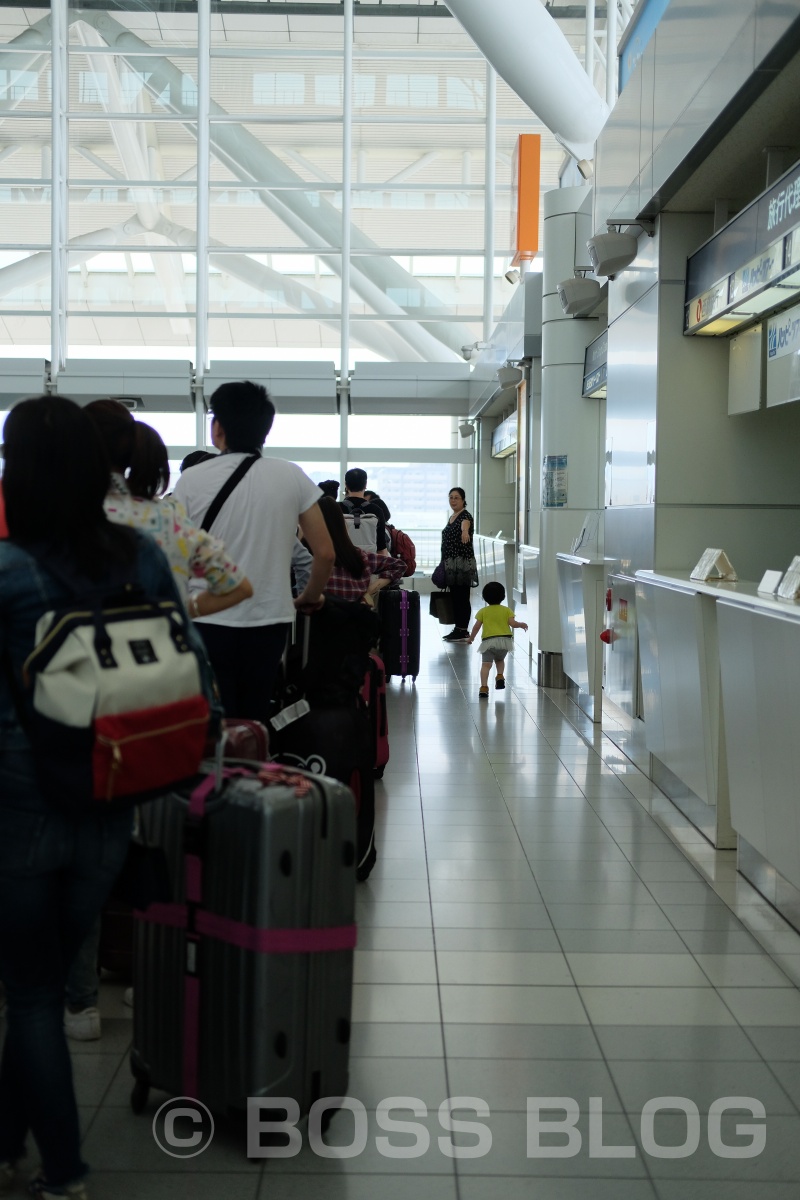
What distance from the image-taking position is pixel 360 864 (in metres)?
4.42

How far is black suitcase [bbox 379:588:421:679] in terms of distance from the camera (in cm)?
991

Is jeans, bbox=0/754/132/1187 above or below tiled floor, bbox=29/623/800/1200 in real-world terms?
above

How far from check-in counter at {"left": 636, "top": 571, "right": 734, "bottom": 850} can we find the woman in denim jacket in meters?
2.75

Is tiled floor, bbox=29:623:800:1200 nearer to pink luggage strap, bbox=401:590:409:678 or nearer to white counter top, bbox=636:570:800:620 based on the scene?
white counter top, bbox=636:570:800:620

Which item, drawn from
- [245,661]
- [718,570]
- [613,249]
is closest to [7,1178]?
[245,661]

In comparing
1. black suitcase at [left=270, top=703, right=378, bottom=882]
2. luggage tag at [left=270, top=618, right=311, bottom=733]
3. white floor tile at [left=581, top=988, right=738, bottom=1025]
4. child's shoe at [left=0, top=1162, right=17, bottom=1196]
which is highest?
luggage tag at [left=270, top=618, right=311, bottom=733]

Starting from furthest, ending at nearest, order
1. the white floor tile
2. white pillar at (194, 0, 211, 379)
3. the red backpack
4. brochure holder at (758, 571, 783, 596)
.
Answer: white pillar at (194, 0, 211, 379) < the red backpack < brochure holder at (758, 571, 783, 596) < the white floor tile

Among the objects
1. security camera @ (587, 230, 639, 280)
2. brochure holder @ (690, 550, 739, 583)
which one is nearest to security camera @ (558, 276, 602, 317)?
security camera @ (587, 230, 639, 280)

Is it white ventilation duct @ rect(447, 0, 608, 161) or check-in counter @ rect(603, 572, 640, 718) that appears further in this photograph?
white ventilation duct @ rect(447, 0, 608, 161)

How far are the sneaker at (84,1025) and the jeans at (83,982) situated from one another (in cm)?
2

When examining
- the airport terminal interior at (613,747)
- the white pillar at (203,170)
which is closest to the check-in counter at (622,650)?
the airport terminal interior at (613,747)

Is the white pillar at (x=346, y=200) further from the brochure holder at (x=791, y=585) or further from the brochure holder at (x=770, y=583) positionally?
the brochure holder at (x=791, y=585)

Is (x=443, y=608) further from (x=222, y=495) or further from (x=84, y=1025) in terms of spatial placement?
(x=84, y=1025)

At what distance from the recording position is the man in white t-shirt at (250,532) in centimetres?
366
